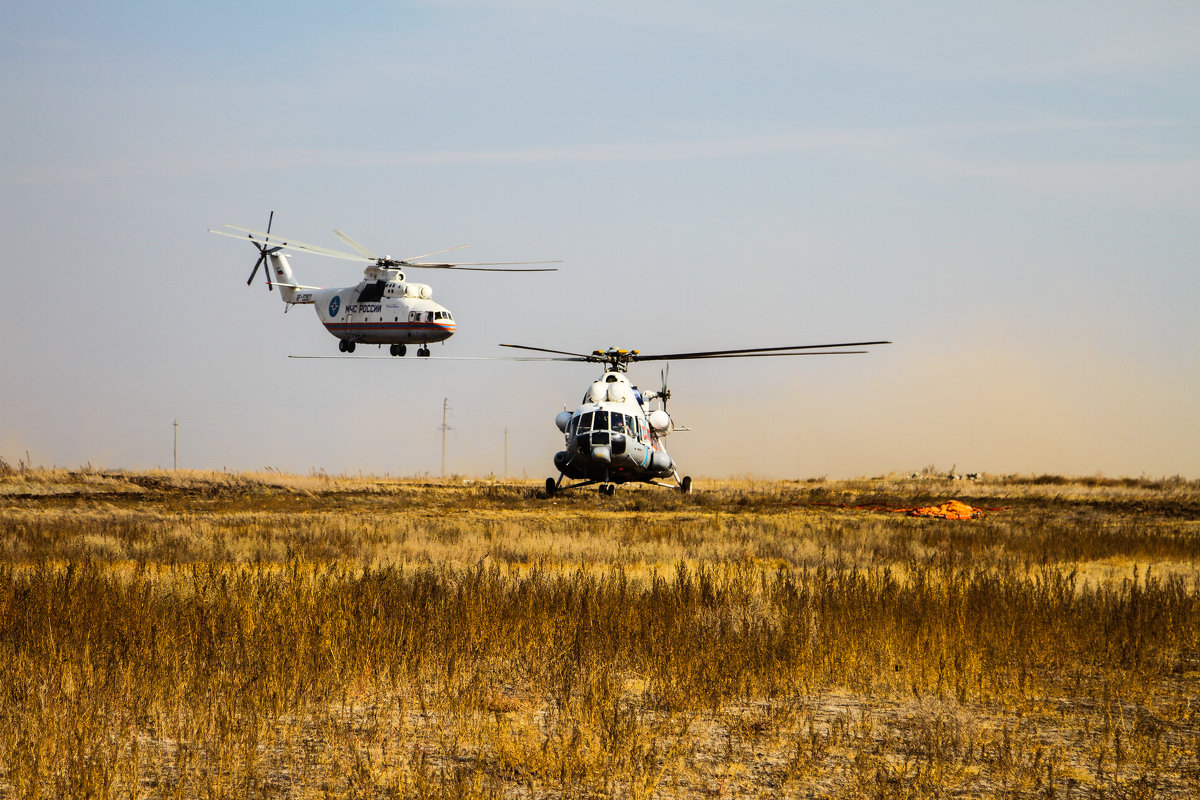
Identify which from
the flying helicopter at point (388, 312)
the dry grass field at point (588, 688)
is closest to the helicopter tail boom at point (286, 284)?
the flying helicopter at point (388, 312)

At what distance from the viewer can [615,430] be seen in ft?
98.5

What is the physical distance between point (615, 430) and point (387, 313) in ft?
49.5

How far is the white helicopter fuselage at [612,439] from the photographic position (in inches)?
1175

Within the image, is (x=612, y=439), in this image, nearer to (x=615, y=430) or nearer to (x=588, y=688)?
(x=615, y=430)

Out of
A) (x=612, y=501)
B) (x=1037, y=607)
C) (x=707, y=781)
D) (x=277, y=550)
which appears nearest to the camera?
(x=707, y=781)

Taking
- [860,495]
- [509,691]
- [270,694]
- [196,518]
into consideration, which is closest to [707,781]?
[509,691]

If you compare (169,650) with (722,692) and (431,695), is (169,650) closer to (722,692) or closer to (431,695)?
(431,695)

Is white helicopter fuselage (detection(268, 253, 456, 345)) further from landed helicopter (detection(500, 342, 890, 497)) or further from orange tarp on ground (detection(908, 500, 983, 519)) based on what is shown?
orange tarp on ground (detection(908, 500, 983, 519))

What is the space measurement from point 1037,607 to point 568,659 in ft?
17.1

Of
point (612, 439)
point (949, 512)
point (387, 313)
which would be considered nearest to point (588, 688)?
point (612, 439)

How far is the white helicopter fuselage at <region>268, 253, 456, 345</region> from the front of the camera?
136ft

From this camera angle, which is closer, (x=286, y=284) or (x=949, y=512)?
(x=949, y=512)

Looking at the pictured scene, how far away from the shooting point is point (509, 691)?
775 cm

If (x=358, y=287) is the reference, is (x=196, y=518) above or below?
below
